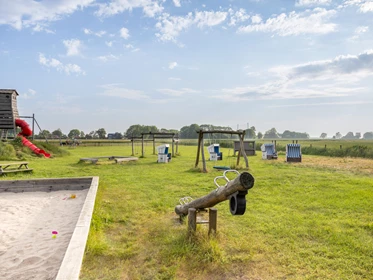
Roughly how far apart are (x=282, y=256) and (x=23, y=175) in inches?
425

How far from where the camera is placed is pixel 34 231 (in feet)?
17.1

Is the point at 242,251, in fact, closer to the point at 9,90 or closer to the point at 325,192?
the point at 325,192

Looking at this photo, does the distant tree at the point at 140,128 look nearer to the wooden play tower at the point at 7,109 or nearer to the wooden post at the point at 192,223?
the wooden play tower at the point at 7,109

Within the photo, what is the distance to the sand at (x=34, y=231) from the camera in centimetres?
375

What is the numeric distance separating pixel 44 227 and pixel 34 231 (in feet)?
0.73

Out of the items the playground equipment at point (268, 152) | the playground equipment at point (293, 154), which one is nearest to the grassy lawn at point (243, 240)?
the playground equipment at point (293, 154)

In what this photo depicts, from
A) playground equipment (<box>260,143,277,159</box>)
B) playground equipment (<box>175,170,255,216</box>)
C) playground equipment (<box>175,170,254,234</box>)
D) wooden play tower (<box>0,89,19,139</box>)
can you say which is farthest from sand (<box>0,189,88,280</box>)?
wooden play tower (<box>0,89,19,139</box>)

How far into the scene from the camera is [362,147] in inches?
854

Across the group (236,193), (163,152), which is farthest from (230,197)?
(163,152)

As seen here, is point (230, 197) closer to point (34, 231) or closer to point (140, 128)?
point (34, 231)

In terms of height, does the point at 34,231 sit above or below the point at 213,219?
below

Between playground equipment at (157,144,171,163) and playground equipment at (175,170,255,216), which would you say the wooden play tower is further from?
playground equipment at (175,170,255,216)

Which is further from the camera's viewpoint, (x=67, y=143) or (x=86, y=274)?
(x=67, y=143)

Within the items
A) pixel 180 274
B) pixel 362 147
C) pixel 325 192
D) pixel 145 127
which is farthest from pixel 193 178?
pixel 145 127
